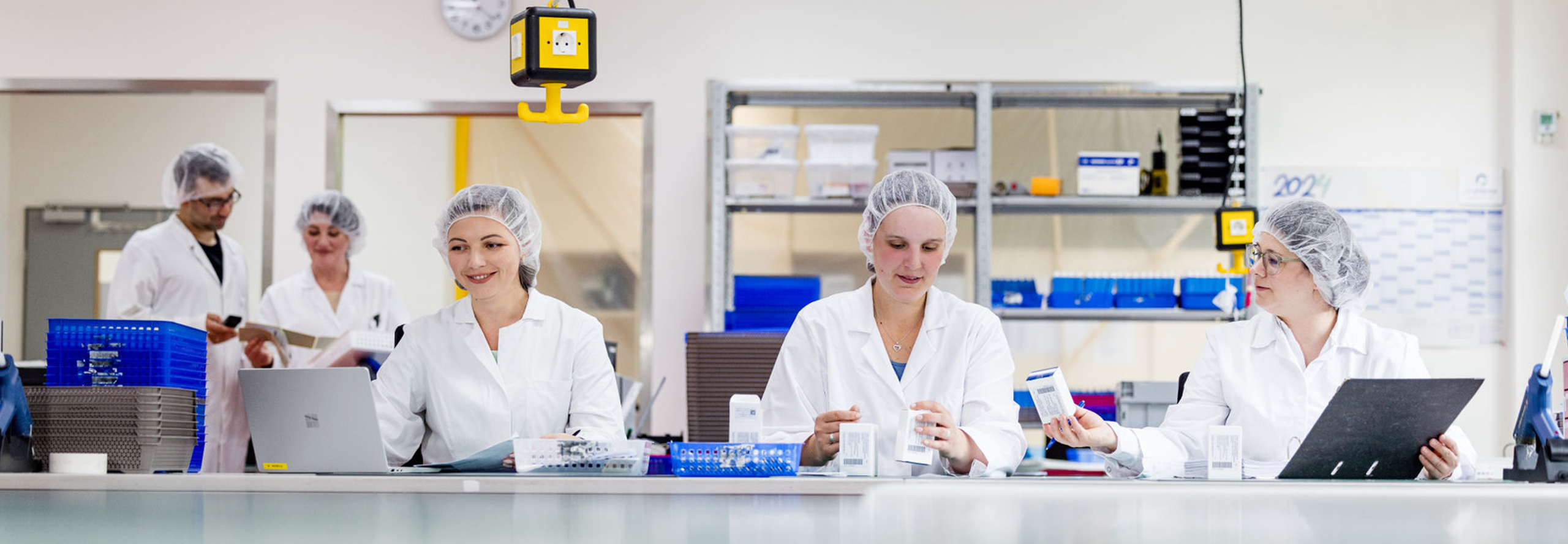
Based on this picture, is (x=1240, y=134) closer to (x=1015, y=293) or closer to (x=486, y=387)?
(x=1015, y=293)

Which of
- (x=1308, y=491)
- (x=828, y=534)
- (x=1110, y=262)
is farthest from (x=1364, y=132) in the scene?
(x=828, y=534)

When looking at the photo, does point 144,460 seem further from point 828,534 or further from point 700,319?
point 700,319

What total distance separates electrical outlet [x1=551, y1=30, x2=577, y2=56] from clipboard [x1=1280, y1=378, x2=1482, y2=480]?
4.74 ft

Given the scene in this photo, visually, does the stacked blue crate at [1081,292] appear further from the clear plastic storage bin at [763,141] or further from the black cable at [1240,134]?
the clear plastic storage bin at [763,141]

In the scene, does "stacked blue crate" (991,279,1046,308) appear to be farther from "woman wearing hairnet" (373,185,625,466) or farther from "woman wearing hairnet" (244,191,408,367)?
"woman wearing hairnet" (373,185,625,466)

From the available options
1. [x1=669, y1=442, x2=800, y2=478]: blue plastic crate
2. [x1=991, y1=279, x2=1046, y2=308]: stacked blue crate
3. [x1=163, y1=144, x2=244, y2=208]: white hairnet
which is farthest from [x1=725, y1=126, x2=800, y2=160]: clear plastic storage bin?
[x1=669, y1=442, x2=800, y2=478]: blue plastic crate

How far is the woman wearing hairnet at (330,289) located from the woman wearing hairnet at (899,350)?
2.03 metres

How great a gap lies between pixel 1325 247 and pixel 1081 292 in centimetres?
202

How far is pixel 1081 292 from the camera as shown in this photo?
172 inches

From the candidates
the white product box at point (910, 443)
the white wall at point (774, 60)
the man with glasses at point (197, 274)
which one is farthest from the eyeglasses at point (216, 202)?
the white product box at point (910, 443)

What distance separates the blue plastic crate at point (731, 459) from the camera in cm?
185

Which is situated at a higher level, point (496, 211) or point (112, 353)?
point (496, 211)

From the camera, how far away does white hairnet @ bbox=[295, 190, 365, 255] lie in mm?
4023

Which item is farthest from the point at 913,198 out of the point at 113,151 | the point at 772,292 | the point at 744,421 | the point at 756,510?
the point at 113,151
